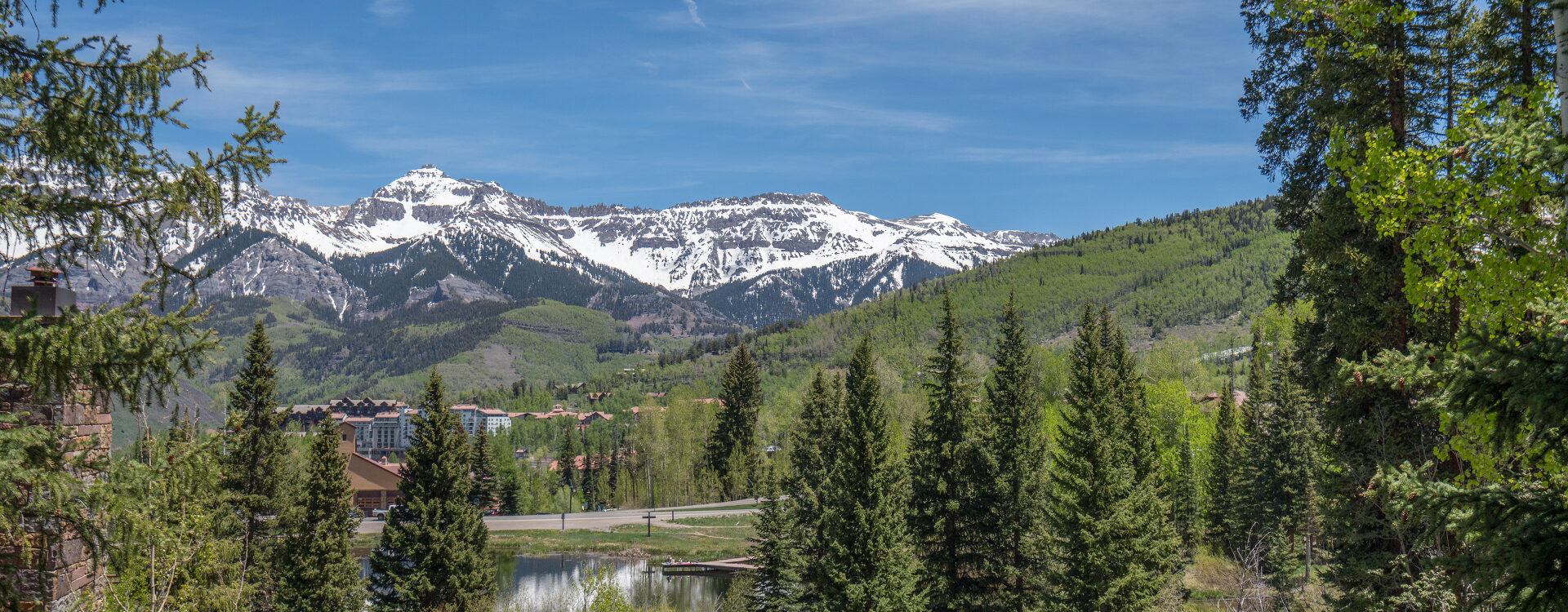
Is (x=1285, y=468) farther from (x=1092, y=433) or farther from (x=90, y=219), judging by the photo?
(x=90, y=219)

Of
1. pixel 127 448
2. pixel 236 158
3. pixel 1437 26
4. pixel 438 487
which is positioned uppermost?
pixel 1437 26

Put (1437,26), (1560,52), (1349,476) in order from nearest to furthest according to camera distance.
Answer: (1560,52)
(1437,26)
(1349,476)

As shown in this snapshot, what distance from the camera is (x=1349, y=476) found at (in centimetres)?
1391

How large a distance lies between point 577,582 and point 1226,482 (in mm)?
41858

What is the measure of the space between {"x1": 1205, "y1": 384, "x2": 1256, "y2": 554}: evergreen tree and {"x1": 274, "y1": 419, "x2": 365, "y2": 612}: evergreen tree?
47583 millimetres

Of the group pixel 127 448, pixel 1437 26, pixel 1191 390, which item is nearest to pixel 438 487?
pixel 127 448

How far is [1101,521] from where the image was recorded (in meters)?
25.4

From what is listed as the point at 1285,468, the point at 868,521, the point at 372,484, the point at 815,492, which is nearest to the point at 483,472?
the point at 372,484

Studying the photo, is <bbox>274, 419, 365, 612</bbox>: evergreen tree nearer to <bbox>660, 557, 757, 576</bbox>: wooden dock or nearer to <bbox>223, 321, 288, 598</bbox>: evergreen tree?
<bbox>223, 321, 288, 598</bbox>: evergreen tree

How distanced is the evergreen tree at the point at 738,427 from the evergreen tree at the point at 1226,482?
1579 inches

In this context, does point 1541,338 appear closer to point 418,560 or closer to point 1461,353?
point 1461,353

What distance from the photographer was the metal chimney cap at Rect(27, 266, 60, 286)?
306 inches

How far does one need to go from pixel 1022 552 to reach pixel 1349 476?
60.1ft

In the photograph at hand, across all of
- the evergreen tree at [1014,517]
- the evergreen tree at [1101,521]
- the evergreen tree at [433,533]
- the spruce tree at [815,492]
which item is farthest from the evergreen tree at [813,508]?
the evergreen tree at [433,533]
